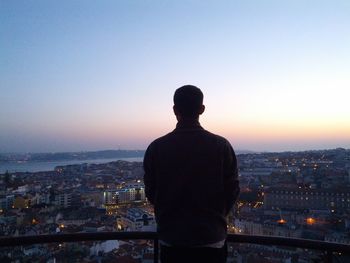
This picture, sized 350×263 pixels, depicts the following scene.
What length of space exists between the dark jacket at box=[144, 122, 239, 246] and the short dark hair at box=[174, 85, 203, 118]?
62mm

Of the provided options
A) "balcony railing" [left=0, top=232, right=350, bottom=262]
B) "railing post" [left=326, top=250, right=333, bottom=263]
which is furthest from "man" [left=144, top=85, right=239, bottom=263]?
"railing post" [left=326, top=250, right=333, bottom=263]

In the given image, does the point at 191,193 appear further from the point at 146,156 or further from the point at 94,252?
the point at 94,252

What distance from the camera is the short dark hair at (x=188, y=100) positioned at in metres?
1.47

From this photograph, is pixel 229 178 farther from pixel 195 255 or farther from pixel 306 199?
pixel 306 199

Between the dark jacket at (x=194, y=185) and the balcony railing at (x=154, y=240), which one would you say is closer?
the dark jacket at (x=194, y=185)

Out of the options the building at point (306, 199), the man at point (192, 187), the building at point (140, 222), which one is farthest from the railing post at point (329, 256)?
the building at point (306, 199)

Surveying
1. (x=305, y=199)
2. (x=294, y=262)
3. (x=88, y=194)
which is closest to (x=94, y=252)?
(x=294, y=262)

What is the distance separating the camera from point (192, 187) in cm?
140

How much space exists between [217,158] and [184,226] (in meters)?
0.27

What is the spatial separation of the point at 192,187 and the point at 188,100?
0.33 m

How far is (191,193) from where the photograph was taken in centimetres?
140

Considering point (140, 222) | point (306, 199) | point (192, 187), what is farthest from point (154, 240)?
point (306, 199)

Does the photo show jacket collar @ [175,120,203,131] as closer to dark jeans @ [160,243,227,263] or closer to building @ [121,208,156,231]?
dark jeans @ [160,243,227,263]

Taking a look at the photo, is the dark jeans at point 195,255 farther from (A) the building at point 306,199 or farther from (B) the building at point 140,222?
(A) the building at point 306,199
